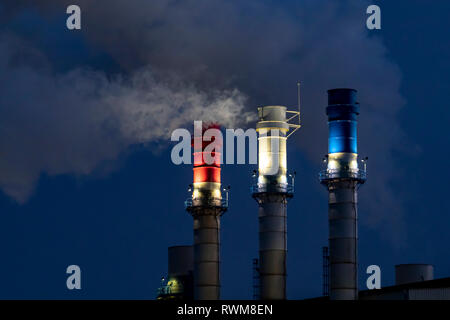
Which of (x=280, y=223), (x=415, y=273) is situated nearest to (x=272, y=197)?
(x=280, y=223)

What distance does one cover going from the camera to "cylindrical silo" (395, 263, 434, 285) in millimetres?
110312

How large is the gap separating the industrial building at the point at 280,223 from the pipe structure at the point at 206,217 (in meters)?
0.09

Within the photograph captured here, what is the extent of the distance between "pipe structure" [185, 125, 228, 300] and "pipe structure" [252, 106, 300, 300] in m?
6.55

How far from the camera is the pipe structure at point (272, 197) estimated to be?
4181 inches

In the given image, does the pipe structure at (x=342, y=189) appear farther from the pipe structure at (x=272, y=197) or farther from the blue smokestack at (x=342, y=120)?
the pipe structure at (x=272, y=197)

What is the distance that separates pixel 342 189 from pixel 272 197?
793 centimetres

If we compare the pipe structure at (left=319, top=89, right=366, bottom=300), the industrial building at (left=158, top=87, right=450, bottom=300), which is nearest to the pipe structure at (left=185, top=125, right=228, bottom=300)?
the industrial building at (left=158, top=87, right=450, bottom=300)

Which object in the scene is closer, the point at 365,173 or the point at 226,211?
the point at 365,173

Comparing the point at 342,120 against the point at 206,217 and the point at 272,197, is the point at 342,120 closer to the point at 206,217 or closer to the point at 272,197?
the point at 272,197

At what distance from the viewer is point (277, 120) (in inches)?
4316

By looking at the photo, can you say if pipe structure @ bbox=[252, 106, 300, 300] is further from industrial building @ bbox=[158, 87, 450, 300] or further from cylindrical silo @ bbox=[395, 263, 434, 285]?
cylindrical silo @ bbox=[395, 263, 434, 285]
